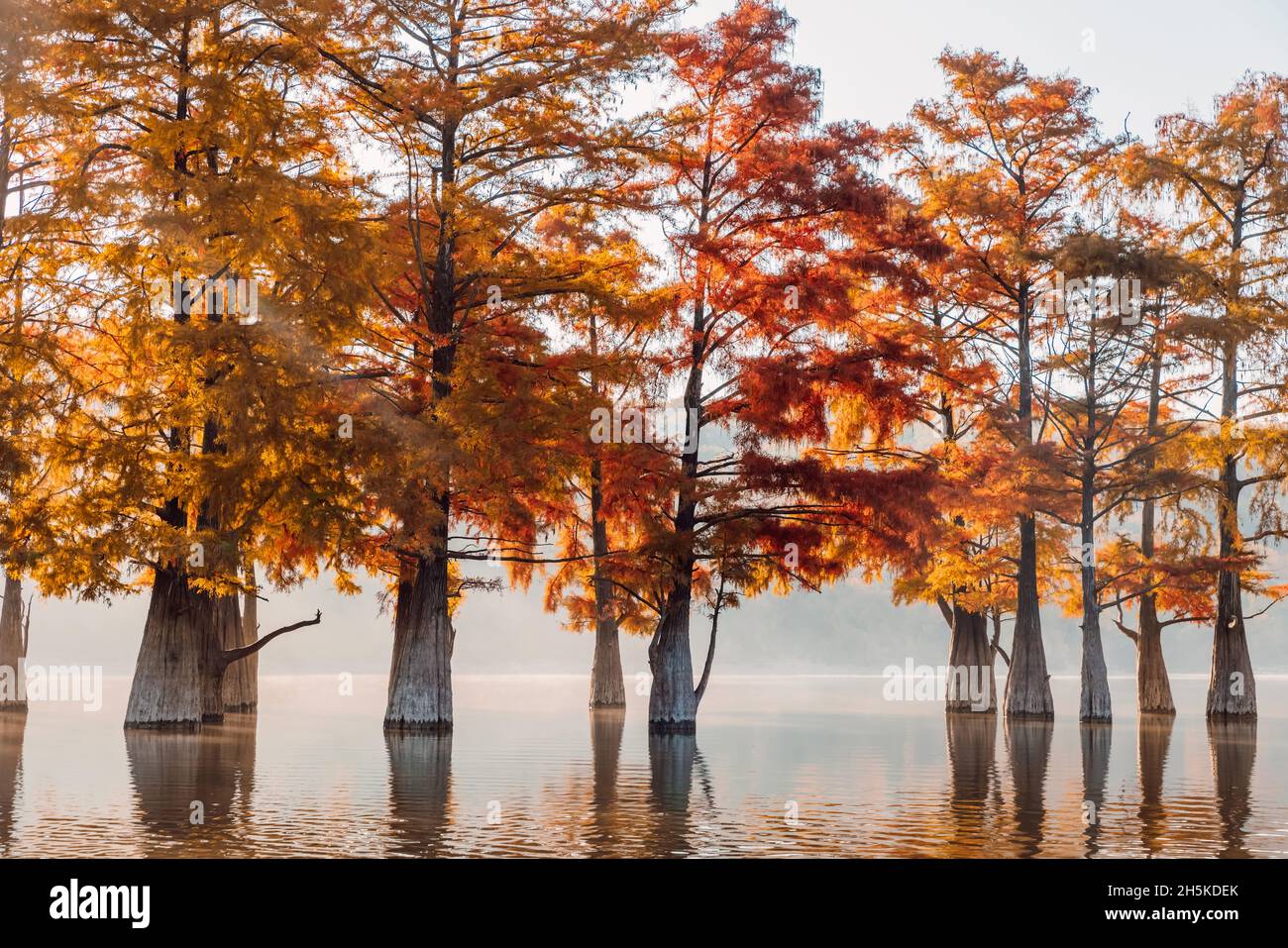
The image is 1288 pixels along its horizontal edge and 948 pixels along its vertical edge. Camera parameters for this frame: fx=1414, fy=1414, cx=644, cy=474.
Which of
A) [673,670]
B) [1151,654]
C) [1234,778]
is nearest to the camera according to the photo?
[1234,778]

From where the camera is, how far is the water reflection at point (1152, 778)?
13.6m

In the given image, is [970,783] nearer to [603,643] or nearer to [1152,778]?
[1152,778]

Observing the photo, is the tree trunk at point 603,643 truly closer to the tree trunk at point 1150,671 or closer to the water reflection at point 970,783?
the water reflection at point 970,783

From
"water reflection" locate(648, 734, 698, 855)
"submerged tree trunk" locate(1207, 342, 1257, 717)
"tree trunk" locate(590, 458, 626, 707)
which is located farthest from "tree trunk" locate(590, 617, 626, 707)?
"submerged tree trunk" locate(1207, 342, 1257, 717)

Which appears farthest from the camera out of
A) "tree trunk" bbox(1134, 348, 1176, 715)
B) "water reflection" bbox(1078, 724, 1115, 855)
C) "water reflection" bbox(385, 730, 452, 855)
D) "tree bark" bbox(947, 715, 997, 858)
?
"tree trunk" bbox(1134, 348, 1176, 715)

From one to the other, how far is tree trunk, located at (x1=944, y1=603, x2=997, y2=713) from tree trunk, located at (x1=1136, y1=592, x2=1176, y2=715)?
5.35 m

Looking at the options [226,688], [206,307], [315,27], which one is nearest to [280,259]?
[206,307]

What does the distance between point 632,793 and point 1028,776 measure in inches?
259

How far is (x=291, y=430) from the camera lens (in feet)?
85.9

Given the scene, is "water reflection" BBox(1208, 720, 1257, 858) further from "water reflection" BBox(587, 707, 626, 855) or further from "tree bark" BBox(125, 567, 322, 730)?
"tree bark" BBox(125, 567, 322, 730)

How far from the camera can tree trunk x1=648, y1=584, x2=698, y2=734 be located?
30219mm

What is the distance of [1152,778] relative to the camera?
2075 cm

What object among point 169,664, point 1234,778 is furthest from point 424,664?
point 1234,778
